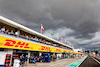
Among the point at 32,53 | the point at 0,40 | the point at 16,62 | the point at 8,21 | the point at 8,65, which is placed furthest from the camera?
the point at 32,53

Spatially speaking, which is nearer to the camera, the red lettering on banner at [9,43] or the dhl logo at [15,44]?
the red lettering on banner at [9,43]

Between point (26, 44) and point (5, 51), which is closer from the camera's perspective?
point (5, 51)

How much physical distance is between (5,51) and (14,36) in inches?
104

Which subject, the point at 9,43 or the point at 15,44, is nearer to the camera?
the point at 9,43

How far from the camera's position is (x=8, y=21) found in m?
11.0

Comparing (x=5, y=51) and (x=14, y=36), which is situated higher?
(x=14, y=36)

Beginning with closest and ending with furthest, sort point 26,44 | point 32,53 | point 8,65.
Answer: point 8,65 → point 26,44 → point 32,53

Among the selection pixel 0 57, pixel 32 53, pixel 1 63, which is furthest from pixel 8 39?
pixel 32 53

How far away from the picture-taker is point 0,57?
31.0 feet

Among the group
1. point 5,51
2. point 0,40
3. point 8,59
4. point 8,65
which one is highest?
point 0,40

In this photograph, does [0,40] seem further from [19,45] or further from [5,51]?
[19,45]

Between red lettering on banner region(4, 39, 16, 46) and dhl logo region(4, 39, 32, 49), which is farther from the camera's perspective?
dhl logo region(4, 39, 32, 49)

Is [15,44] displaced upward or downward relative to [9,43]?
downward

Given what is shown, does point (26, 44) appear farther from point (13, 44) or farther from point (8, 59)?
point (8, 59)
